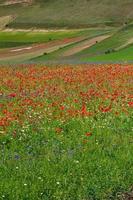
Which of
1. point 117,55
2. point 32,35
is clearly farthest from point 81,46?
point 32,35

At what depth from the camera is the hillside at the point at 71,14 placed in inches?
5531

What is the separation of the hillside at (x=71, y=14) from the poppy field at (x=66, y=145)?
115 meters

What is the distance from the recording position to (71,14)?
15062 cm

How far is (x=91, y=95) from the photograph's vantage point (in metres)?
21.6

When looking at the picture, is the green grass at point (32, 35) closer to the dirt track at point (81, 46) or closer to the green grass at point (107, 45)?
the dirt track at point (81, 46)

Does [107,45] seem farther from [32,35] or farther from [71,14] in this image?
[71,14]

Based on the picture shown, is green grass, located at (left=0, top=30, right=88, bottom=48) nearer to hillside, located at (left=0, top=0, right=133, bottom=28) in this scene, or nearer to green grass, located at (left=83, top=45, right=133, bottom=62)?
hillside, located at (left=0, top=0, right=133, bottom=28)

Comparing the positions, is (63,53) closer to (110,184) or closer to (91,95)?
(91,95)

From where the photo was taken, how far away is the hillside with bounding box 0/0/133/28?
140500 mm

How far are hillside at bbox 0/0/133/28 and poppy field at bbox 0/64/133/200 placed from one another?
115169mm

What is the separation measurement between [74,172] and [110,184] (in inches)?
34.3

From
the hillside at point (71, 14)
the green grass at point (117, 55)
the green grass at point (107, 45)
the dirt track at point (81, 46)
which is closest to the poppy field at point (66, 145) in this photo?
the green grass at point (117, 55)

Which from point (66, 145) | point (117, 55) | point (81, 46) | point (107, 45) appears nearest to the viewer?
point (66, 145)

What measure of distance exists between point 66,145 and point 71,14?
139m
